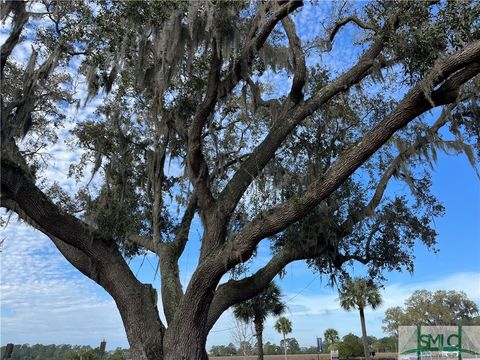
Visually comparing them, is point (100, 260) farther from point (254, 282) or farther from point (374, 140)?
point (374, 140)

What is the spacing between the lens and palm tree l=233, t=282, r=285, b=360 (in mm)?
22266

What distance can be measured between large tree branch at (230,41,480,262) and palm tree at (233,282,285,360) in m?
14.3

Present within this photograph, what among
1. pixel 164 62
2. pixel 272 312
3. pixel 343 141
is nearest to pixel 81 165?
pixel 164 62

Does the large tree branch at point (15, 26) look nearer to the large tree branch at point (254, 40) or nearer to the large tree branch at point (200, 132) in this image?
the large tree branch at point (200, 132)

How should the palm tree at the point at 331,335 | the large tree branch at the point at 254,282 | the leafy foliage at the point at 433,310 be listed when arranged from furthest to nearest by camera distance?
1. the leafy foliage at the point at 433,310
2. the palm tree at the point at 331,335
3. the large tree branch at the point at 254,282

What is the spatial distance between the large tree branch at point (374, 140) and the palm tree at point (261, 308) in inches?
563

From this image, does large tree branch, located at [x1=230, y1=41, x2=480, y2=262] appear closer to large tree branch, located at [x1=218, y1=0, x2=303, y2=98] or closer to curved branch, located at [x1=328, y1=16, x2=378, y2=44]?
curved branch, located at [x1=328, y1=16, x2=378, y2=44]

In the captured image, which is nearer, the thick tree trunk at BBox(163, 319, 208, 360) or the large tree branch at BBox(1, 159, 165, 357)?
the thick tree trunk at BBox(163, 319, 208, 360)

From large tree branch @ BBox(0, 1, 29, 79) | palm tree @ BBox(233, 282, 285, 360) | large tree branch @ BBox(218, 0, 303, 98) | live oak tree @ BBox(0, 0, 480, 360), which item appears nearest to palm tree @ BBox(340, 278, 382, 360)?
palm tree @ BBox(233, 282, 285, 360)

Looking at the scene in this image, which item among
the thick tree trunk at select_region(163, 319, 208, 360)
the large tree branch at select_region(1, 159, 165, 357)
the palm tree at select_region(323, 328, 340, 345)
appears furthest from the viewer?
the palm tree at select_region(323, 328, 340, 345)

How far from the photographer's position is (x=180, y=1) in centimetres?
790

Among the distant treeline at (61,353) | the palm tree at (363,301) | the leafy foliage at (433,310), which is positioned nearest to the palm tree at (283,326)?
the palm tree at (363,301)

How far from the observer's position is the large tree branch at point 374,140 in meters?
7.40

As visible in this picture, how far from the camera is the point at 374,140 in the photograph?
794 cm
